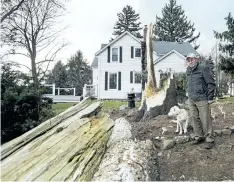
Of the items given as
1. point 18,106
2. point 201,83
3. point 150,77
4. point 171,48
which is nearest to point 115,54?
point 171,48

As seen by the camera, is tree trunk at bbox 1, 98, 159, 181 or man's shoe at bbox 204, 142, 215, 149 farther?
man's shoe at bbox 204, 142, 215, 149

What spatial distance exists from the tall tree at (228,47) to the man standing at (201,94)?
19.4 m

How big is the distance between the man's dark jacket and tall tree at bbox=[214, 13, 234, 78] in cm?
1942

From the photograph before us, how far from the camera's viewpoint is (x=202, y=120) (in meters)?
6.22

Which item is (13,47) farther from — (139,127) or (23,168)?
(23,168)

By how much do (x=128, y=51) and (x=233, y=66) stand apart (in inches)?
428

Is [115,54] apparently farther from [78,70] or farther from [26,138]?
[78,70]

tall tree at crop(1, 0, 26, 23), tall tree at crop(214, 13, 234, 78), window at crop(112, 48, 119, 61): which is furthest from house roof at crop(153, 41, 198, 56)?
tall tree at crop(1, 0, 26, 23)

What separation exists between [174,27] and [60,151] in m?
56.5

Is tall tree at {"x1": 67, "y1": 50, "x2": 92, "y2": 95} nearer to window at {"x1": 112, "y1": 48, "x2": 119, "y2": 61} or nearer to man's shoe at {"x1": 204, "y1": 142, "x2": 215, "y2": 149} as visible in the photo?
window at {"x1": 112, "y1": 48, "x2": 119, "y2": 61}

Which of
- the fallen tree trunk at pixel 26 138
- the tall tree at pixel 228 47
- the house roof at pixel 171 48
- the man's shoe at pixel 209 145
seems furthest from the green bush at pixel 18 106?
the house roof at pixel 171 48

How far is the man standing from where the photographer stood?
614cm

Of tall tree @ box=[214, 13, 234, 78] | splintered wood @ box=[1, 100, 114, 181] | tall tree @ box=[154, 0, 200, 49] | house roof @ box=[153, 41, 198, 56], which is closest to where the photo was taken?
splintered wood @ box=[1, 100, 114, 181]

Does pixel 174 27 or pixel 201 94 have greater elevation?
pixel 174 27
